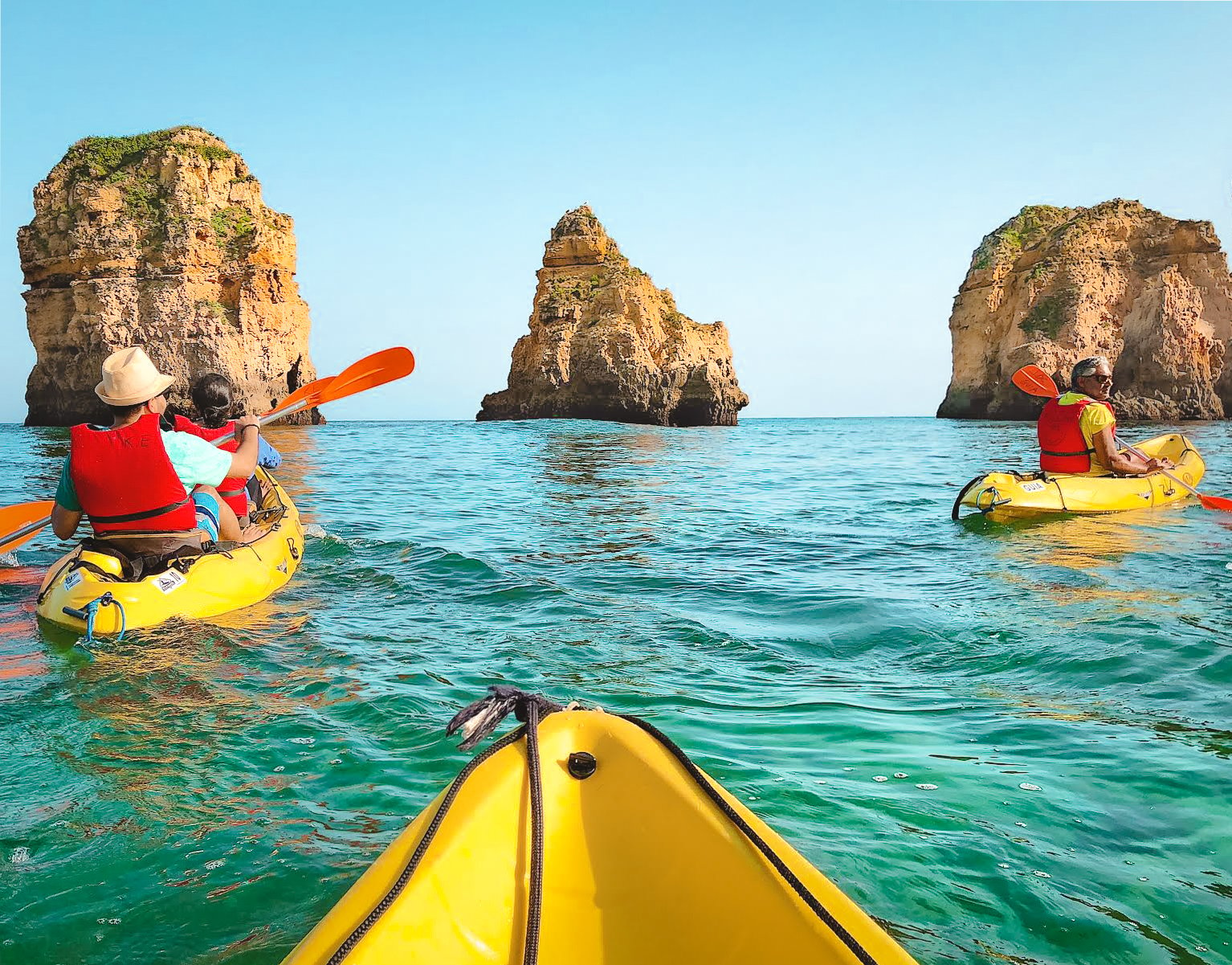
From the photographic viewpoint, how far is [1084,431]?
8.91 m

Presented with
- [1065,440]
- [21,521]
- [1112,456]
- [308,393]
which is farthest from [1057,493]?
[21,521]

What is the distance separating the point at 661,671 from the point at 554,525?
205 inches

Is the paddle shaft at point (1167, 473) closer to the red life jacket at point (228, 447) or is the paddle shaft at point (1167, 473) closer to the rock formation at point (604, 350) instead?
the red life jacket at point (228, 447)

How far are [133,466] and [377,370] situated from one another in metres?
3.58

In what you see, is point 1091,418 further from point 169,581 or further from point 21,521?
point 21,521

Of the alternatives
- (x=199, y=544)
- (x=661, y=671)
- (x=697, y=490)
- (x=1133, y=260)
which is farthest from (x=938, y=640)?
(x=1133, y=260)

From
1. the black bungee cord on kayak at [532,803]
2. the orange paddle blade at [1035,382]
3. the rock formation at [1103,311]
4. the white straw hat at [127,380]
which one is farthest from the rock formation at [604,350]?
the black bungee cord on kayak at [532,803]

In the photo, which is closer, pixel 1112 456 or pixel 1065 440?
pixel 1112 456

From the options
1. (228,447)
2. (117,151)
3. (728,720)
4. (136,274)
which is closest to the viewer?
(728,720)

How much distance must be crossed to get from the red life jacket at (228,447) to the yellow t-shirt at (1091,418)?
25.9 feet

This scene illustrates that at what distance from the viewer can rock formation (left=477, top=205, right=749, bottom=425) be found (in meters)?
42.6

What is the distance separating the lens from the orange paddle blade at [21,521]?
6039mm

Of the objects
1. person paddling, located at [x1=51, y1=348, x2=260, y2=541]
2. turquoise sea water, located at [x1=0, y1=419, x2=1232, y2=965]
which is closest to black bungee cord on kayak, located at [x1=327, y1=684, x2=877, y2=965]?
turquoise sea water, located at [x1=0, y1=419, x2=1232, y2=965]

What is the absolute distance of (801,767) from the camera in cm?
312
